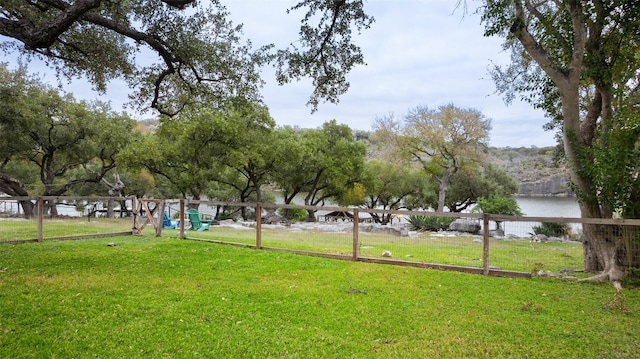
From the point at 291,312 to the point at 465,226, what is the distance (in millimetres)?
16630

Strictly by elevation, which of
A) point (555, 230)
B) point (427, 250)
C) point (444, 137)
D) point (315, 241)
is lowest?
point (555, 230)

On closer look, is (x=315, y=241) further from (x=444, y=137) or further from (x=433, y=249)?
(x=444, y=137)

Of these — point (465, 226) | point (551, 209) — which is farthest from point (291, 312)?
point (551, 209)

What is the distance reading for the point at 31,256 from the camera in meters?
7.87

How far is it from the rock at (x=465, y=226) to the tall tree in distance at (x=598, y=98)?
11.2 meters

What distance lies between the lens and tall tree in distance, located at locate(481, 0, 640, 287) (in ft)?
23.2

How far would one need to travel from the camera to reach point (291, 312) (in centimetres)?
487

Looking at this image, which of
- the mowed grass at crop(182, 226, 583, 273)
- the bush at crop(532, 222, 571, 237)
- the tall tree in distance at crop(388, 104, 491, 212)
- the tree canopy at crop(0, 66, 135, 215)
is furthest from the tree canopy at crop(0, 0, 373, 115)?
the tall tree in distance at crop(388, 104, 491, 212)

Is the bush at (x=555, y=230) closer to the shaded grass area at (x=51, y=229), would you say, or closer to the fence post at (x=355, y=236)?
the fence post at (x=355, y=236)

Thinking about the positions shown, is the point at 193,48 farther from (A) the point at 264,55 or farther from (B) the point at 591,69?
(B) the point at 591,69

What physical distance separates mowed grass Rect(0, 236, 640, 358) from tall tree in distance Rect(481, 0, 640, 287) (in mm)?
1505

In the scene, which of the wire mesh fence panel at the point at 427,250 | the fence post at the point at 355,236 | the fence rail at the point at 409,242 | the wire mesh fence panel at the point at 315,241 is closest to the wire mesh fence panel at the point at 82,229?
the fence rail at the point at 409,242

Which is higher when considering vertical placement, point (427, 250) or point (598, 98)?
point (598, 98)

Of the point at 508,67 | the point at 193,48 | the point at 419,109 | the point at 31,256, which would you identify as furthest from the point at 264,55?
the point at 419,109
